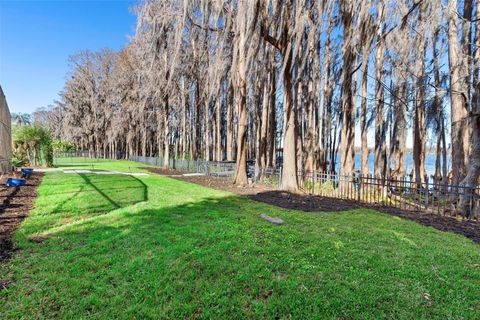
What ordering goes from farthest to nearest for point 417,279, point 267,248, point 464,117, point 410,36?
point 464,117
point 410,36
point 267,248
point 417,279

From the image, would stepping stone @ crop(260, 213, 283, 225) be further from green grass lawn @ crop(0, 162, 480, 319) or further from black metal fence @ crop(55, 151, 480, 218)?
black metal fence @ crop(55, 151, 480, 218)

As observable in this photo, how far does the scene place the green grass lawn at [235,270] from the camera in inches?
99.6

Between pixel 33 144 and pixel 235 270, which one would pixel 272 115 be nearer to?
pixel 235 270

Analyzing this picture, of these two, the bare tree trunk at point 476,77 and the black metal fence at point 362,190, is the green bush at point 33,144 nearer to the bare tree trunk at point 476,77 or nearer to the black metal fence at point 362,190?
the black metal fence at point 362,190

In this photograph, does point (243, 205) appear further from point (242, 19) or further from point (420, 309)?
point (242, 19)

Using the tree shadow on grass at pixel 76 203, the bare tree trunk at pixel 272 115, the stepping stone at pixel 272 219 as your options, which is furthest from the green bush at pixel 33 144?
the stepping stone at pixel 272 219

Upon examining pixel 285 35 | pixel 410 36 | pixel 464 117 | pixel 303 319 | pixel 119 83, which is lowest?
pixel 303 319

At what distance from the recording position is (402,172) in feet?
51.0

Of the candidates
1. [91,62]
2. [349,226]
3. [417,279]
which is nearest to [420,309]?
[417,279]

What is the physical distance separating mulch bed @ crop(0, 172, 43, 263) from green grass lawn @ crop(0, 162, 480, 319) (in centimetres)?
17

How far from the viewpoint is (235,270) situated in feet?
10.5

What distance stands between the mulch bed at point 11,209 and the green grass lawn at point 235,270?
0.57 feet

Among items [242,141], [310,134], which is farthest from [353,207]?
[310,134]

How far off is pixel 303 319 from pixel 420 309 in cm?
118
